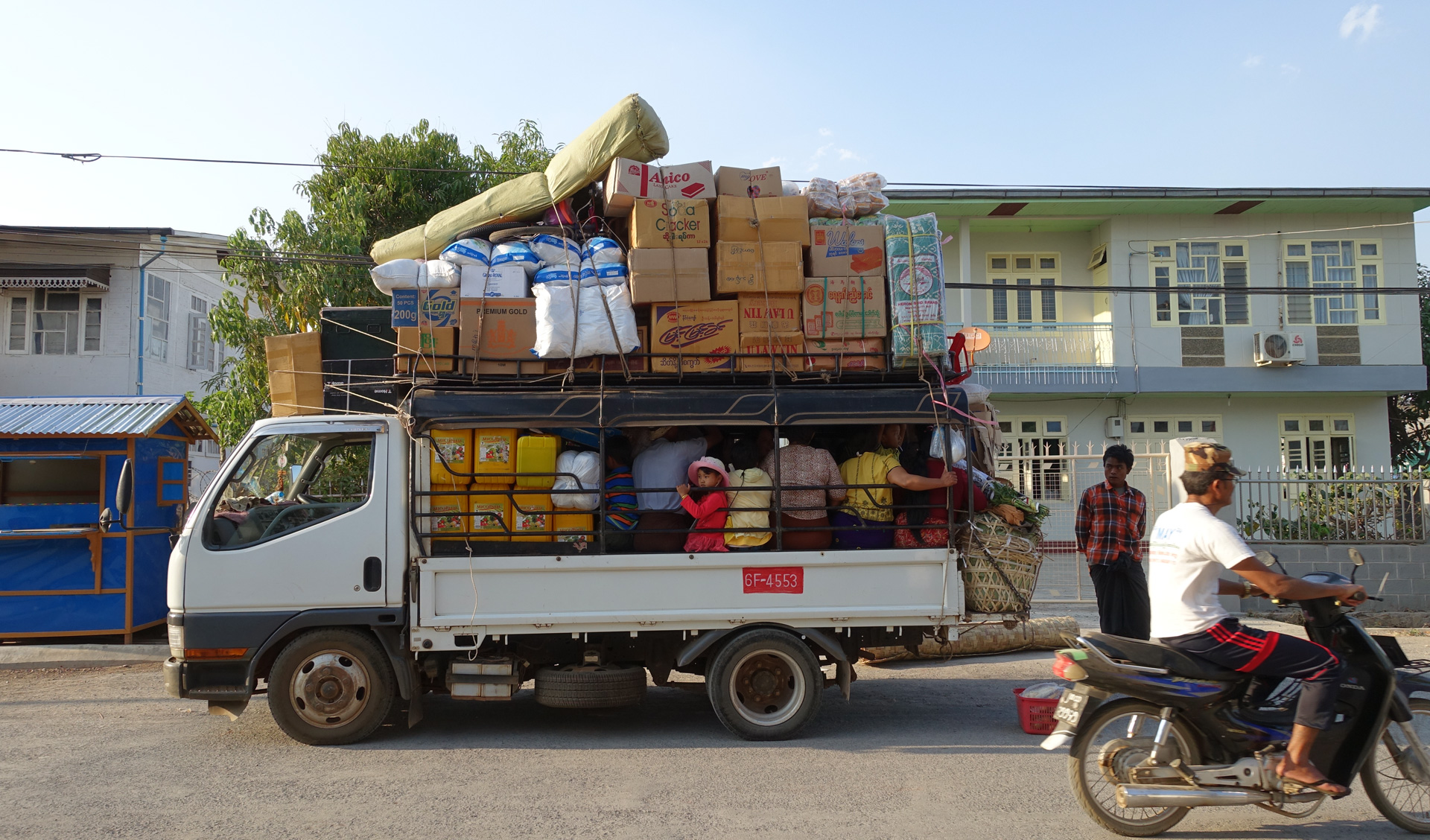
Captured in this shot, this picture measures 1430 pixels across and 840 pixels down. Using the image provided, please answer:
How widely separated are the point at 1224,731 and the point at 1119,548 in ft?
8.19

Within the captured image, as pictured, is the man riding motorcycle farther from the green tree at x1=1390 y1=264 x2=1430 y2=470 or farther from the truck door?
the green tree at x1=1390 y1=264 x2=1430 y2=470

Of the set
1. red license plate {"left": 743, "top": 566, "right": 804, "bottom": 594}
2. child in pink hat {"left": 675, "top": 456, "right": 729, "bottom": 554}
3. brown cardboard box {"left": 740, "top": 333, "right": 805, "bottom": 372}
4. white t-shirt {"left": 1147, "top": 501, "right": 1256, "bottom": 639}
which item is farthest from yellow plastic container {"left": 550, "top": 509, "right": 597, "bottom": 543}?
white t-shirt {"left": 1147, "top": 501, "right": 1256, "bottom": 639}

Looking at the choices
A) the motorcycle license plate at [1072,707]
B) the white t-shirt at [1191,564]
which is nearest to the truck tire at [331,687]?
the motorcycle license plate at [1072,707]

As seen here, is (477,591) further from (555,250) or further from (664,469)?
(555,250)

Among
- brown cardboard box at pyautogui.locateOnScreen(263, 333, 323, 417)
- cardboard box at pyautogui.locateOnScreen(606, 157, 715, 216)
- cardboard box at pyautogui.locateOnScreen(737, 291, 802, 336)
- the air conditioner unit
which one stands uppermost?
the air conditioner unit

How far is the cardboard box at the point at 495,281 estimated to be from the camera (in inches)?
232

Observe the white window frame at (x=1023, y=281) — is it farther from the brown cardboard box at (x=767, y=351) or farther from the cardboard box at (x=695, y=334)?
the cardboard box at (x=695, y=334)

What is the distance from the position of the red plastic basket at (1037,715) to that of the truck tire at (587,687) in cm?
245

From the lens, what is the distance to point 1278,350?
56.9 ft

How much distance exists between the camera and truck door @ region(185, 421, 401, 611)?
5.54 metres

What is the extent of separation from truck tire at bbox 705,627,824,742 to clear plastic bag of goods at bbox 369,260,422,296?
2.97 meters

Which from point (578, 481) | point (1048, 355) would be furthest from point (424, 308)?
point (1048, 355)

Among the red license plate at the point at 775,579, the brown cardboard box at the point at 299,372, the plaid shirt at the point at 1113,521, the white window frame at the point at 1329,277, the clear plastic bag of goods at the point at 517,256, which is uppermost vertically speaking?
the white window frame at the point at 1329,277

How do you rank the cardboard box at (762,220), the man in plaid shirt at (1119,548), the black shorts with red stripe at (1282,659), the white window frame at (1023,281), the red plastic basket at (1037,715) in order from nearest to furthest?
the black shorts with red stripe at (1282,659) → the red plastic basket at (1037,715) → the cardboard box at (762,220) → the man in plaid shirt at (1119,548) → the white window frame at (1023,281)
